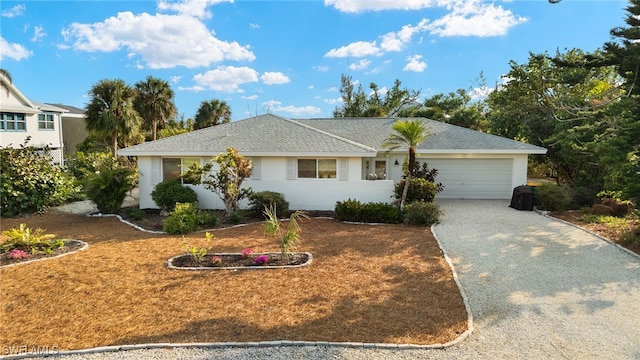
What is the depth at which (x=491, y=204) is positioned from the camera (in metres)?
15.6

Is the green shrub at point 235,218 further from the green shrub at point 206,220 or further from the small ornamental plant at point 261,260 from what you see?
the small ornamental plant at point 261,260

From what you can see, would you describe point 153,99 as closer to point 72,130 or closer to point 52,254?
point 72,130

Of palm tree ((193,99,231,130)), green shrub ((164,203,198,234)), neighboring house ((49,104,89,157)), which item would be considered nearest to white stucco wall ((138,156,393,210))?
green shrub ((164,203,198,234))

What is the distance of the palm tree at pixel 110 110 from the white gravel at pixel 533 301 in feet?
68.8

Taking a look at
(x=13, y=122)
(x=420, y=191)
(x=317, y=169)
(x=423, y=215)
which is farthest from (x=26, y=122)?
(x=423, y=215)

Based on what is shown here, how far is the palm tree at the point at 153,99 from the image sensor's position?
27.0 m

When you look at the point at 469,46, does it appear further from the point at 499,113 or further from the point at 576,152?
the point at 576,152

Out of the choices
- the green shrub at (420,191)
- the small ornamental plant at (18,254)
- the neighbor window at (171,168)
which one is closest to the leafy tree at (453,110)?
the green shrub at (420,191)

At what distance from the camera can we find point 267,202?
1331 centimetres

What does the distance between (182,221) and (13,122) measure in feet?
75.6

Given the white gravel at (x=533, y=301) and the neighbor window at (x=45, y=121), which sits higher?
the neighbor window at (x=45, y=121)

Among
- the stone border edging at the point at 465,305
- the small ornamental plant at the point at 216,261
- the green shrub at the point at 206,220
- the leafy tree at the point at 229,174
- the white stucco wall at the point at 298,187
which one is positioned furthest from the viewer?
the white stucco wall at the point at 298,187

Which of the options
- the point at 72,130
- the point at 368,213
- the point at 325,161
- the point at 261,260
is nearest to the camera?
the point at 261,260

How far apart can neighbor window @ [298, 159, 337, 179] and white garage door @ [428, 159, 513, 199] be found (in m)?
5.54
